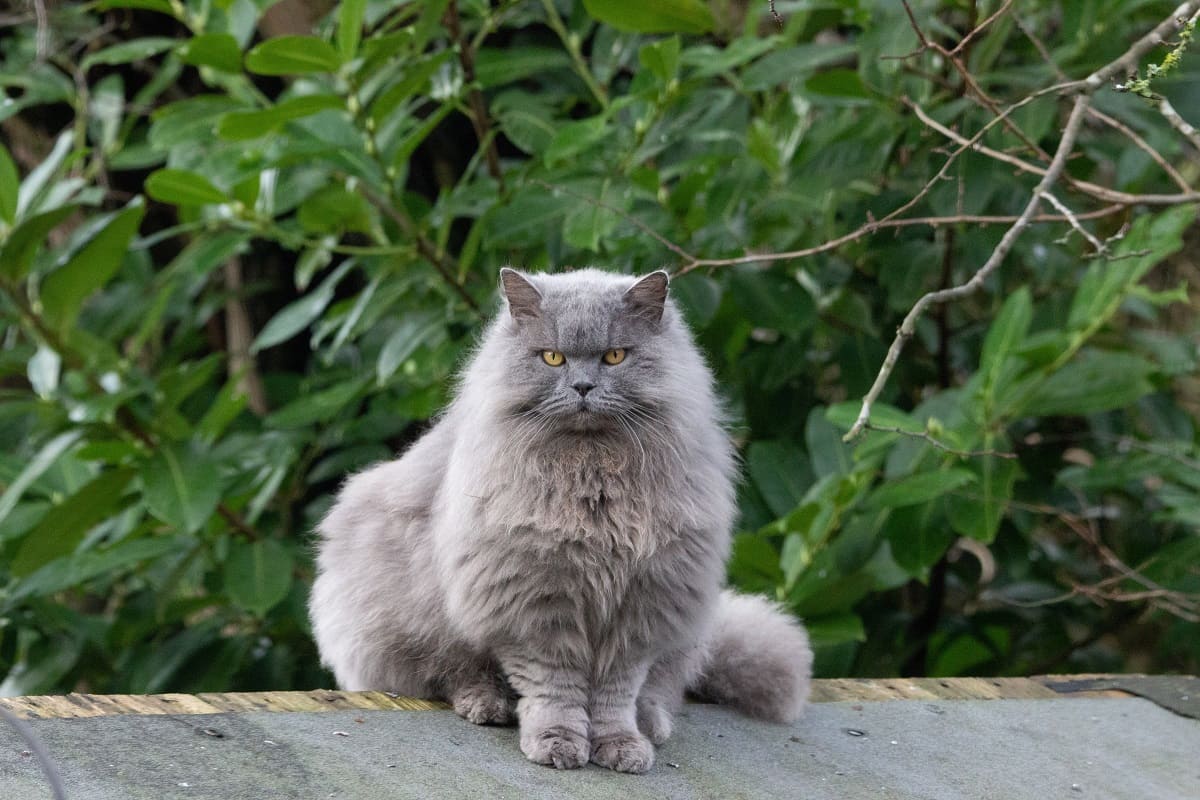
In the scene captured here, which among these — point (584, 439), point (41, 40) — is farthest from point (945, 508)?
point (41, 40)

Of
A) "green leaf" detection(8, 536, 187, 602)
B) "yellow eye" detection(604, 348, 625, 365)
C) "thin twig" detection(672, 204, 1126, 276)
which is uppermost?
"thin twig" detection(672, 204, 1126, 276)

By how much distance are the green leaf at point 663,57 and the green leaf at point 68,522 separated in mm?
1927

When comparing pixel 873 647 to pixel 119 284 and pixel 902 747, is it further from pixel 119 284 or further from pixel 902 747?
pixel 119 284

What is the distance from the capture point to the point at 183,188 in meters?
3.73

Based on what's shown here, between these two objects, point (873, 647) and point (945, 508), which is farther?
point (873, 647)

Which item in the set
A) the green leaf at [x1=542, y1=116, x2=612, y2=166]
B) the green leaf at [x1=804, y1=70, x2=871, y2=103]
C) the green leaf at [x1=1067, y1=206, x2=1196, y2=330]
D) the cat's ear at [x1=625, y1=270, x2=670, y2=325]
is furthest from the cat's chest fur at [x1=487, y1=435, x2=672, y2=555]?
the green leaf at [x1=1067, y1=206, x2=1196, y2=330]

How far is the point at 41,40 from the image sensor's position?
427 cm

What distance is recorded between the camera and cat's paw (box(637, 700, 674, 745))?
2.69 metres

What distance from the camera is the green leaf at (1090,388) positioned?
3.87 m

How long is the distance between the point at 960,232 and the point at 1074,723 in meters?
1.73

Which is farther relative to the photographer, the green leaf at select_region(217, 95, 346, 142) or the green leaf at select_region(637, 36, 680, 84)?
the green leaf at select_region(637, 36, 680, 84)

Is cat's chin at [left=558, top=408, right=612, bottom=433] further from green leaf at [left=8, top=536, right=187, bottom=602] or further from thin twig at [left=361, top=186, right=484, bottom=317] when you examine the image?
green leaf at [left=8, top=536, right=187, bottom=602]

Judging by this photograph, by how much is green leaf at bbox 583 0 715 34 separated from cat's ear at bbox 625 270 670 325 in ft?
4.38

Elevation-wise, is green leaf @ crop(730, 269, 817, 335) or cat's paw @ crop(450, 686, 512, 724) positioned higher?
green leaf @ crop(730, 269, 817, 335)
